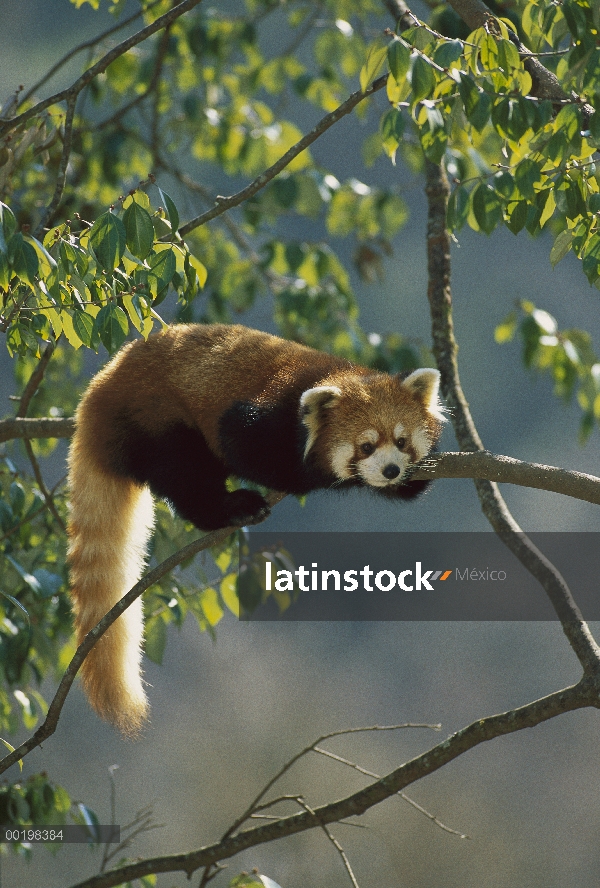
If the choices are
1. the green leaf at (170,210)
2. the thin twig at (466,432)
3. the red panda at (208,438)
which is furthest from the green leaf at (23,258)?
the thin twig at (466,432)

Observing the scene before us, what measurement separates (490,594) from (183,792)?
2.28 metres

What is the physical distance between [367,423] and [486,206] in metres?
0.96

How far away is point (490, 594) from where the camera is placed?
490 centimetres

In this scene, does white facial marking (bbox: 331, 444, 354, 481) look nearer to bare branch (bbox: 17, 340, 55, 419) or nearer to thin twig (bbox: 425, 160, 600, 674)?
thin twig (bbox: 425, 160, 600, 674)

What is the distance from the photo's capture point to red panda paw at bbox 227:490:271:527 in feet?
8.82

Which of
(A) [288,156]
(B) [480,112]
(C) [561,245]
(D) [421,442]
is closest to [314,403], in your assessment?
(D) [421,442]

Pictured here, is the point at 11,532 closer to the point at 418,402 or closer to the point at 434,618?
the point at 418,402

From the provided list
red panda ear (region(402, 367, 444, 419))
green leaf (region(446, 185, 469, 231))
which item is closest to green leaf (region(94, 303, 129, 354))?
green leaf (region(446, 185, 469, 231))

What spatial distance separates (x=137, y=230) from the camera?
1.79 metres

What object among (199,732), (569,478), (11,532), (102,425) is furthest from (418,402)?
(199,732)

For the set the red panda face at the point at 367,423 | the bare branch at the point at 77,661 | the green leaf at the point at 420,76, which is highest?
the green leaf at the point at 420,76

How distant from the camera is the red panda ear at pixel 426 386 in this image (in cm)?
274

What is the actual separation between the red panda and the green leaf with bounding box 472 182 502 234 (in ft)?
2.86

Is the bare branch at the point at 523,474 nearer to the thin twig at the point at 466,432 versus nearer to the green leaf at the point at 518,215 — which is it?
the thin twig at the point at 466,432
